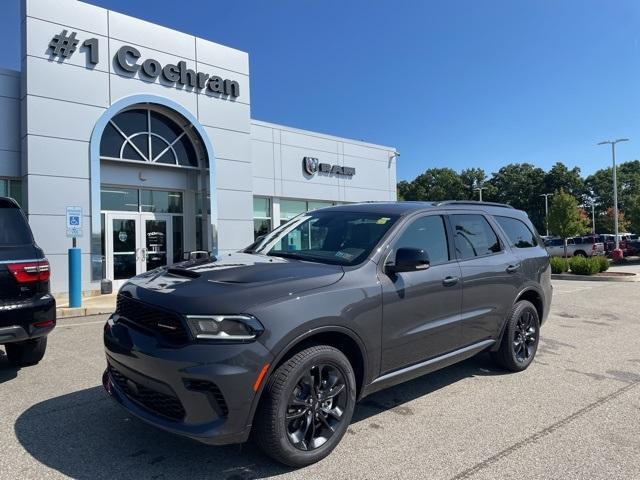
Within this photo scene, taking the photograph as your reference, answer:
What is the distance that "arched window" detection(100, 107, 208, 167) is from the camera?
43.7 feet

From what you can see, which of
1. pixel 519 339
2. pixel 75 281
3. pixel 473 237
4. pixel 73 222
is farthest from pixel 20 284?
pixel 73 222

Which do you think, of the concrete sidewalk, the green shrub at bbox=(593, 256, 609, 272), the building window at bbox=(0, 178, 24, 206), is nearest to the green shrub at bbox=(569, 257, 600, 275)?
the green shrub at bbox=(593, 256, 609, 272)

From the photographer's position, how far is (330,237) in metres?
4.20

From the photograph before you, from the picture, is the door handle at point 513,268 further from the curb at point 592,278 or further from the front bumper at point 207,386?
the curb at point 592,278

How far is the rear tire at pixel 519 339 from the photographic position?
197 inches

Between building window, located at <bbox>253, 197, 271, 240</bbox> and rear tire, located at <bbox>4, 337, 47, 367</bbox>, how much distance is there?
11.8 m

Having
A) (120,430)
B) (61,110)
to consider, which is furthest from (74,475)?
(61,110)

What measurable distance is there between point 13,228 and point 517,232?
5.44 meters

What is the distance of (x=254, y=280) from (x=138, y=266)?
11892 millimetres

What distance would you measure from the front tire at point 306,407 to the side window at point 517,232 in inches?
117

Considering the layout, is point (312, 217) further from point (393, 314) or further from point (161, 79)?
point (161, 79)

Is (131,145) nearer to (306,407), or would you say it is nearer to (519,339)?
(519,339)

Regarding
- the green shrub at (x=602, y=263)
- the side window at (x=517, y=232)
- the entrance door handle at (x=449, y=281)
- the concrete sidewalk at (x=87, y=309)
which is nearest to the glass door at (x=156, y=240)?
the concrete sidewalk at (x=87, y=309)

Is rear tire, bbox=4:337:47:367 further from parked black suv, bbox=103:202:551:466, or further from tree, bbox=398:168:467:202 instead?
tree, bbox=398:168:467:202
